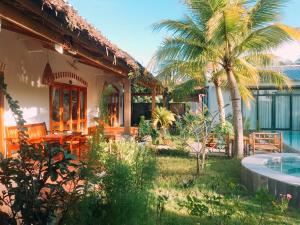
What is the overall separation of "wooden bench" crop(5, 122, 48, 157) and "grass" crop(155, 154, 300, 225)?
2940 mm

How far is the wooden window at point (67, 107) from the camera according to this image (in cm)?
989

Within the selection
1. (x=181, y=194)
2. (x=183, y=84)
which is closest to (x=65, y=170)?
(x=181, y=194)

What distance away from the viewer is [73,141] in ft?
27.3

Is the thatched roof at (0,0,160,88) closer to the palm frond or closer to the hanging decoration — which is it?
the hanging decoration

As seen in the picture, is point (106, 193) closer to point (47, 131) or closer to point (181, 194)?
point (181, 194)

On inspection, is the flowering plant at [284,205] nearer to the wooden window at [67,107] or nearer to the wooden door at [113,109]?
the wooden window at [67,107]

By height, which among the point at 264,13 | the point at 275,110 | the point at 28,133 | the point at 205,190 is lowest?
the point at 205,190

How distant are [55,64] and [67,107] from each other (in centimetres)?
168

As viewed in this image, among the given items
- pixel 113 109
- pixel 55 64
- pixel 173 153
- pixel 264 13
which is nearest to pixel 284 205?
pixel 264 13

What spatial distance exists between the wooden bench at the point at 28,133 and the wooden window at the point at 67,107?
0.77 meters

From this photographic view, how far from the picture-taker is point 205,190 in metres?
6.14

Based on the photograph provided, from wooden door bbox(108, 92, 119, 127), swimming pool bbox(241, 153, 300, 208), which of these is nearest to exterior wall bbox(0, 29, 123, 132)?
swimming pool bbox(241, 153, 300, 208)

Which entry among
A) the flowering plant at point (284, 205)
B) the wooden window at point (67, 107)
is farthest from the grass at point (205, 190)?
the wooden window at point (67, 107)

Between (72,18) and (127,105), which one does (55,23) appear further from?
(127,105)
